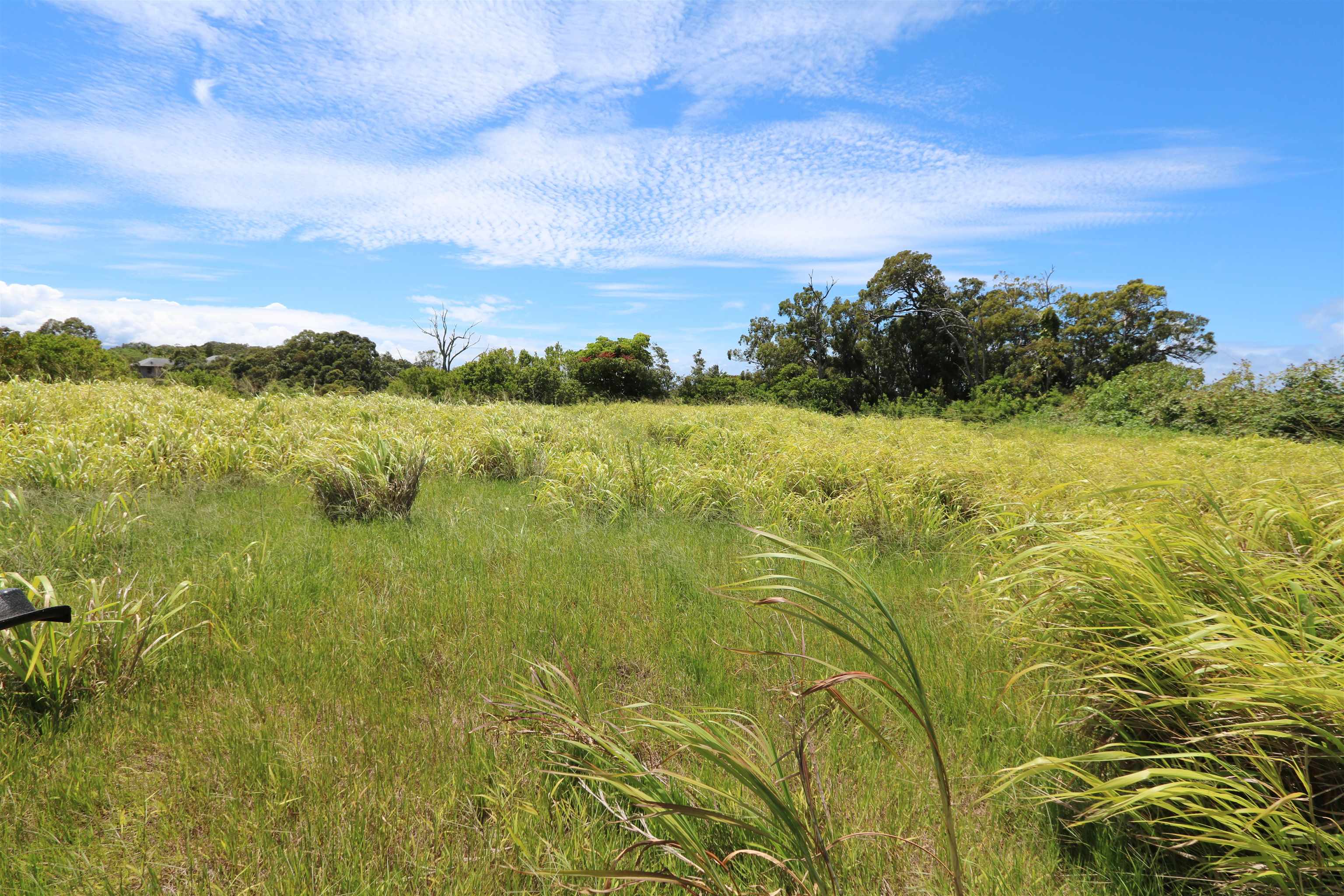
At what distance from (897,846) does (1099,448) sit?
23.7ft

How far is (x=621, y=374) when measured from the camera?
24.8 meters

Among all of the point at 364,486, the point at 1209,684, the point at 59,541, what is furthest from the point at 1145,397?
the point at 59,541

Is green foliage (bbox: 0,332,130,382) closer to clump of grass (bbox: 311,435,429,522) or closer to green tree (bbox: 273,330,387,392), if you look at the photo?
clump of grass (bbox: 311,435,429,522)

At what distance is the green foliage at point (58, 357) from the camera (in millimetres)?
13875

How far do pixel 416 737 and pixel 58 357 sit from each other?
19784 mm

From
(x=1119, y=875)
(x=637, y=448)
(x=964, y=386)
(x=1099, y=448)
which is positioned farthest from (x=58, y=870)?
(x=964, y=386)

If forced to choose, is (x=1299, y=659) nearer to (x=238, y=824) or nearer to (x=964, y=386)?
(x=238, y=824)

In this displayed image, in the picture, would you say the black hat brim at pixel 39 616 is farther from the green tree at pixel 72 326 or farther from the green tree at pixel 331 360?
the green tree at pixel 331 360

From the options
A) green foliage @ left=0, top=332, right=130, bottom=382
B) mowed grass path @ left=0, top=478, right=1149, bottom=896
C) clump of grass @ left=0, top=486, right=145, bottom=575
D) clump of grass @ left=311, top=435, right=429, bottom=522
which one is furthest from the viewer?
green foliage @ left=0, top=332, right=130, bottom=382

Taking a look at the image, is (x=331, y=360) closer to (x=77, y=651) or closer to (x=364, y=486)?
(x=364, y=486)

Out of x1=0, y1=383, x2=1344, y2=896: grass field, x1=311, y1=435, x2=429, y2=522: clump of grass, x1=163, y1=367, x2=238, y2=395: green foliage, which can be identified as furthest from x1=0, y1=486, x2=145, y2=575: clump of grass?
x1=163, y1=367, x2=238, y2=395: green foliage

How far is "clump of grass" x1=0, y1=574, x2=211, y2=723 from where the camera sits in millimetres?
2035

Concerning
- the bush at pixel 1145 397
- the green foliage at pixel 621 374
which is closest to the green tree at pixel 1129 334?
the bush at pixel 1145 397

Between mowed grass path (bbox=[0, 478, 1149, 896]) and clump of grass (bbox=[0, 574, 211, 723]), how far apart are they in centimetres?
10
